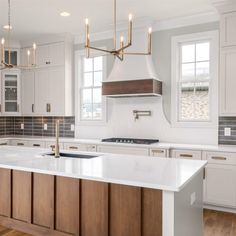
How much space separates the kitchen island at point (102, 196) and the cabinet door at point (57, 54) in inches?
111

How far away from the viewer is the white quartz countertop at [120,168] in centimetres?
199

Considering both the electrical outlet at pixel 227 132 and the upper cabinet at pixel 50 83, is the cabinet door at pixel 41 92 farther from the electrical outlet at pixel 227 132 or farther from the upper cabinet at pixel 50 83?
the electrical outlet at pixel 227 132

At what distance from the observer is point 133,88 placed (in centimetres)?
437

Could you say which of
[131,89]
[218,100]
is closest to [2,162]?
[131,89]

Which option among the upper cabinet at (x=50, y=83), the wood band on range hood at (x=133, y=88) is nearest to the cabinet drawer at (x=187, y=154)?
the wood band on range hood at (x=133, y=88)

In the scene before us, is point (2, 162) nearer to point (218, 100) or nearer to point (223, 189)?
point (223, 189)

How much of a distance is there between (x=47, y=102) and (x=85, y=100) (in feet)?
2.58

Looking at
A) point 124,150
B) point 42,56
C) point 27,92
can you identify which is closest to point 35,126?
point 27,92

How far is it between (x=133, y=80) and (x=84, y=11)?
1.31 m

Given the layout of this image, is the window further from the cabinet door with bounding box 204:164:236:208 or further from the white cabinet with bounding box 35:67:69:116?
the cabinet door with bounding box 204:164:236:208

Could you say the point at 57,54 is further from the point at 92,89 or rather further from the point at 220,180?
the point at 220,180

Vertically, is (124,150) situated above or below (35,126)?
below

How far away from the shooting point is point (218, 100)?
163 inches

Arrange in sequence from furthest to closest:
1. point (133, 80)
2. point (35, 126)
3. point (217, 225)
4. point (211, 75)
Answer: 1. point (35, 126)
2. point (133, 80)
3. point (211, 75)
4. point (217, 225)
